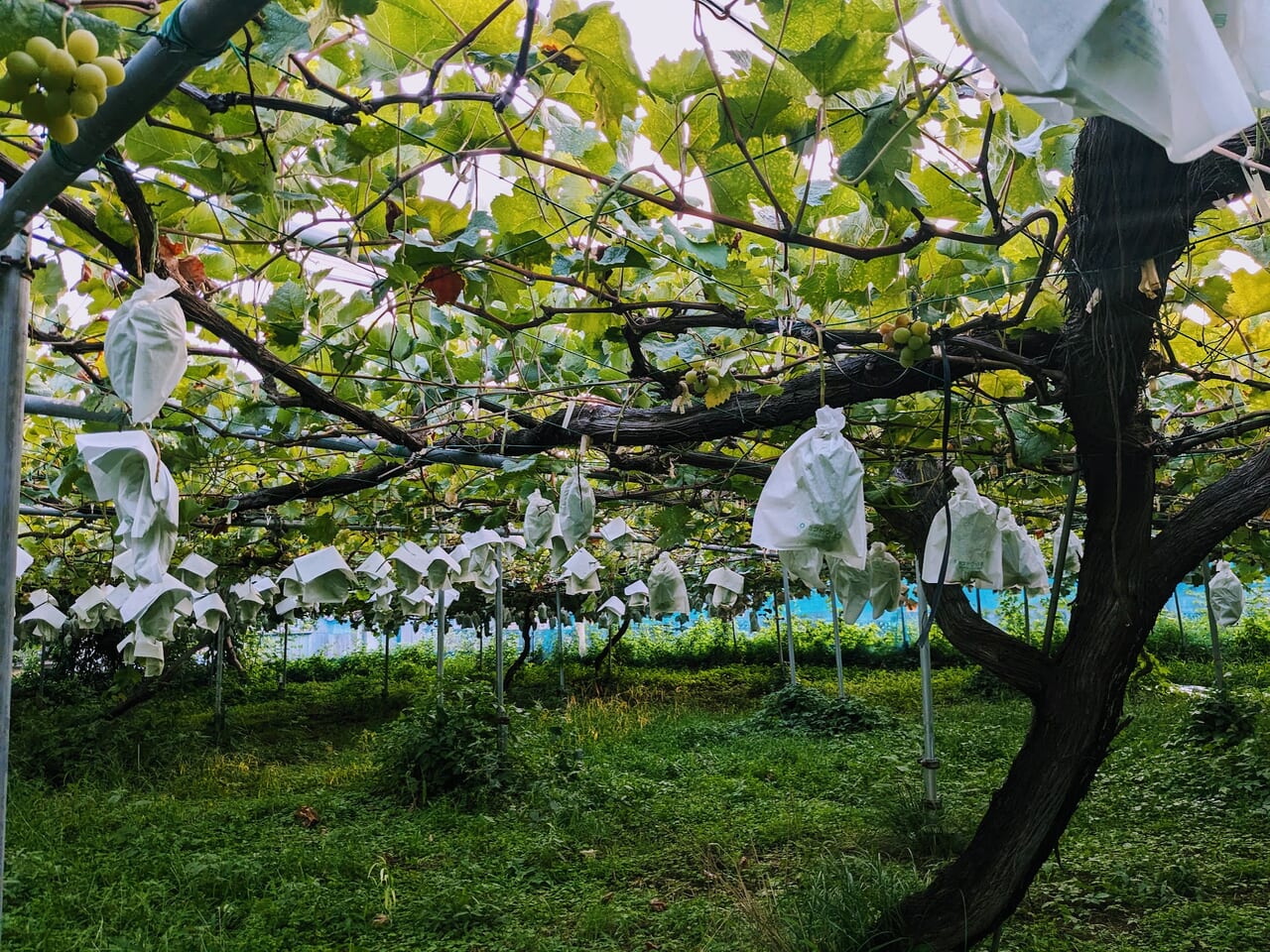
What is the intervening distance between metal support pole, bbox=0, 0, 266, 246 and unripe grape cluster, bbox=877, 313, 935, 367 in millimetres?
1481

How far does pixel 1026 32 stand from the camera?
1.68ft

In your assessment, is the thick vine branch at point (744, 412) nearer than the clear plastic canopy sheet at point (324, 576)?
Yes

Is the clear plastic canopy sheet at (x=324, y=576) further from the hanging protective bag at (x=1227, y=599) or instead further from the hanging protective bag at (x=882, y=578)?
the hanging protective bag at (x=1227, y=599)

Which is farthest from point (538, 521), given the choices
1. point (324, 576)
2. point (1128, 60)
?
point (1128, 60)

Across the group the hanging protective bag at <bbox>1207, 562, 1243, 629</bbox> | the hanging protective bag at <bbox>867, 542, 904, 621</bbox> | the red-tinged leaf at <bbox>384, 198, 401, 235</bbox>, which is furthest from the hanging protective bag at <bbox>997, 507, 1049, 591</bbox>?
the hanging protective bag at <bbox>1207, 562, 1243, 629</bbox>

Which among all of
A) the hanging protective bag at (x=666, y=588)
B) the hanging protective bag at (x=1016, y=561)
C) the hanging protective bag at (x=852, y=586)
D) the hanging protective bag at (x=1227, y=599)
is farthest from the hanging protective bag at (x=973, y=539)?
the hanging protective bag at (x=1227, y=599)

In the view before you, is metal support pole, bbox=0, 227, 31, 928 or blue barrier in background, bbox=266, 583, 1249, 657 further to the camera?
blue barrier in background, bbox=266, 583, 1249, 657

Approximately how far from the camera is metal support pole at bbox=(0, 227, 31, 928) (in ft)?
4.52

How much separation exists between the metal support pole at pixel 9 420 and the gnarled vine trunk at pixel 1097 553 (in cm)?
177

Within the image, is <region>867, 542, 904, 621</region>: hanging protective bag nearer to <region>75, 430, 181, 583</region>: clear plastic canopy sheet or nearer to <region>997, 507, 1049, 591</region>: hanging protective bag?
<region>997, 507, 1049, 591</region>: hanging protective bag

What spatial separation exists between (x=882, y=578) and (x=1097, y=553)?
3.45 ft

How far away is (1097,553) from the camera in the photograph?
2504mm

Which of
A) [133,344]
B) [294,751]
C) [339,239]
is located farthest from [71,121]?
[294,751]

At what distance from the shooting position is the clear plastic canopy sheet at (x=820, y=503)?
1.65 m
